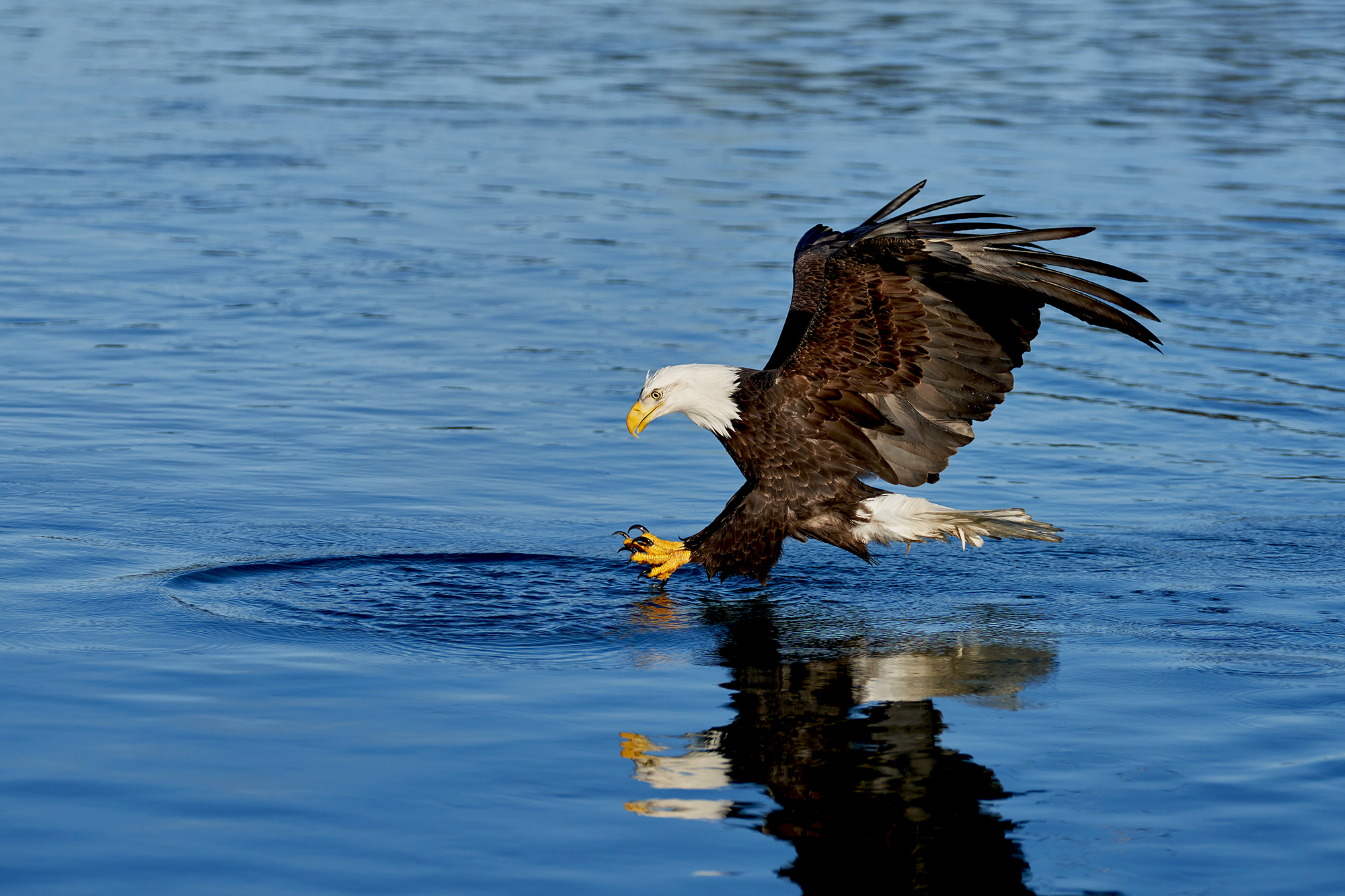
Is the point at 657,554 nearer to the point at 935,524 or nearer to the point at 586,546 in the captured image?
the point at 586,546

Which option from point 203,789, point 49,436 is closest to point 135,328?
point 49,436

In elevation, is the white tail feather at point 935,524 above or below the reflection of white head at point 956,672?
above

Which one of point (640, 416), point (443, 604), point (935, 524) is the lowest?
point (443, 604)

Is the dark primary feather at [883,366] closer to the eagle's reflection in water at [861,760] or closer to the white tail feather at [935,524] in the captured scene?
the white tail feather at [935,524]

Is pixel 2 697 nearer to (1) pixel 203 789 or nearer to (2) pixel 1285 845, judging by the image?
(1) pixel 203 789

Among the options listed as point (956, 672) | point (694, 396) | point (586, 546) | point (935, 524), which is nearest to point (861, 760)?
point (956, 672)

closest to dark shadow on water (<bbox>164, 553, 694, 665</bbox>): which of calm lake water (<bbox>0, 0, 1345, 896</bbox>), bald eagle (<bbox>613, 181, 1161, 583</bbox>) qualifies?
calm lake water (<bbox>0, 0, 1345, 896</bbox>)

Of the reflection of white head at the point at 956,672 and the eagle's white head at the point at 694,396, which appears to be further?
the eagle's white head at the point at 694,396

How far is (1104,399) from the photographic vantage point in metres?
8.93

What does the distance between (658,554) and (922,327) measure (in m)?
1.22

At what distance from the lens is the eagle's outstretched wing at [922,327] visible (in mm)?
5441

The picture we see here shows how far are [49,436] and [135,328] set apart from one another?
2.02m

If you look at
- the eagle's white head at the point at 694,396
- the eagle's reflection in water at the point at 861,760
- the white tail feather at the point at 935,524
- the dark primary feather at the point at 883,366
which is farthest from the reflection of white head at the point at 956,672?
the eagle's white head at the point at 694,396

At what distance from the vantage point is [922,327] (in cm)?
574
